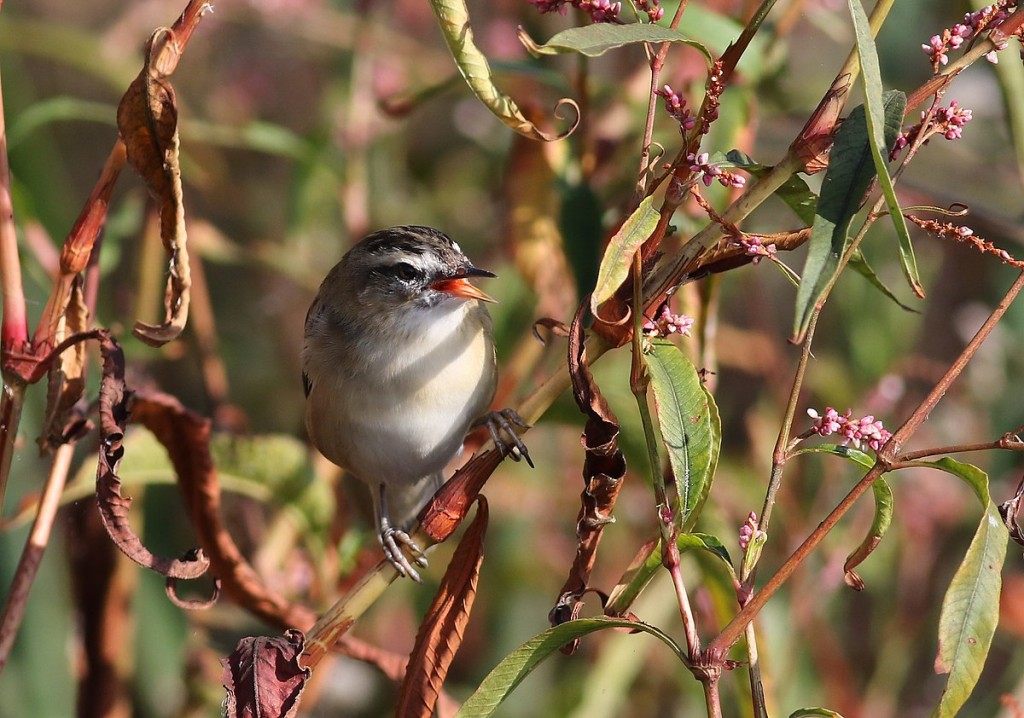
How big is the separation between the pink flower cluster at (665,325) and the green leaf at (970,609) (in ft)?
1.34

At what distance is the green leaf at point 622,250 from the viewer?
1521mm

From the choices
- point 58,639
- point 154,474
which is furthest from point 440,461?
point 58,639

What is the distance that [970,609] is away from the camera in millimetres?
1573

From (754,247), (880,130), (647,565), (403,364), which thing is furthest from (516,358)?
(880,130)

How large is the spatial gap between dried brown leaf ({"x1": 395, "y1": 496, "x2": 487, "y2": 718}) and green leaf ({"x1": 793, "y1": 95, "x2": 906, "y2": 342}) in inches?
32.0

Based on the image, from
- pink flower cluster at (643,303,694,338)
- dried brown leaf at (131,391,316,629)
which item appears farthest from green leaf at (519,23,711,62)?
dried brown leaf at (131,391,316,629)

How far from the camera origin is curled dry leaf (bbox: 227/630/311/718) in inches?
67.7

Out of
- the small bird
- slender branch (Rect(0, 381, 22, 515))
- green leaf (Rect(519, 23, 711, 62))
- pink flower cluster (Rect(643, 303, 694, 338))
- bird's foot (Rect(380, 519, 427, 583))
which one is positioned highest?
the small bird

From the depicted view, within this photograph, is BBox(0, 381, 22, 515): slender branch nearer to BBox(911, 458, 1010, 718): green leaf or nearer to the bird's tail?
BBox(911, 458, 1010, 718): green leaf

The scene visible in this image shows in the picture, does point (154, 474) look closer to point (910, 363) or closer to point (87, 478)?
point (87, 478)

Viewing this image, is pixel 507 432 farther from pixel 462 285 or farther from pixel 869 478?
pixel 869 478

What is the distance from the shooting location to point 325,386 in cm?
330

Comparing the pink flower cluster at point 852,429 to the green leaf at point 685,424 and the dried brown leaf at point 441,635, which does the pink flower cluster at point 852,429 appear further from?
the dried brown leaf at point 441,635

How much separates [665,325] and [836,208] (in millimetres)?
411
